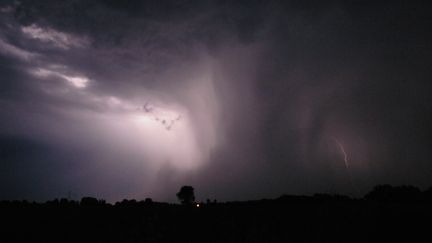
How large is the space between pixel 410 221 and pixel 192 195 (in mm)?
110272

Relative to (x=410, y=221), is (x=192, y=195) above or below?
above

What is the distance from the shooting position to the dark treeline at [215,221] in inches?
912

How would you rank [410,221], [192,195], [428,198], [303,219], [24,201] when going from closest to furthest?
[410,221]
[303,219]
[24,201]
[428,198]
[192,195]

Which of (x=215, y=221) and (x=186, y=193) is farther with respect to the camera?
(x=186, y=193)

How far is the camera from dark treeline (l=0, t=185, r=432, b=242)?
76.0 feet

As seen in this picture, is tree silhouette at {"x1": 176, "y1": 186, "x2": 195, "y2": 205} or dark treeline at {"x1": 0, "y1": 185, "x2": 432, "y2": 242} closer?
dark treeline at {"x1": 0, "y1": 185, "x2": 432, "y2": 242}

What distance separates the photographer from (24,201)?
2662 centimetres

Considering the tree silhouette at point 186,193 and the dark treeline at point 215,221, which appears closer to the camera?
the dark treeline at point 215,221

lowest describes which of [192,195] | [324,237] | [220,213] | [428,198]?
[324,237]

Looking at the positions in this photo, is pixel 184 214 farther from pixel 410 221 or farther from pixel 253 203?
pixel 410 221

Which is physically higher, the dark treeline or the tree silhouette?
the tree silhouette

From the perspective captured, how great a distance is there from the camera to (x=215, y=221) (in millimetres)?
26797

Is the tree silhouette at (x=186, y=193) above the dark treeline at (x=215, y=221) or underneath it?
above

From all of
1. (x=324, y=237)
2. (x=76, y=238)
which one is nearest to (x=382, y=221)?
(x=324, y=237)
